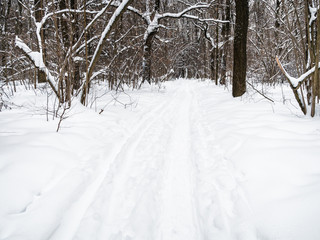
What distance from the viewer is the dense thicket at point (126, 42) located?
372cm

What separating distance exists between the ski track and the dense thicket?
7.00 feet

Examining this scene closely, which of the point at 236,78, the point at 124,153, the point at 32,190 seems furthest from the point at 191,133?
the point at 236,78

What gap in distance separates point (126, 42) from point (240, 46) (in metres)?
6.14

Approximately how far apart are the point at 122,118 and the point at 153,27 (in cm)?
766

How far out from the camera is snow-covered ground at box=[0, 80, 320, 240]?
1.50 meters

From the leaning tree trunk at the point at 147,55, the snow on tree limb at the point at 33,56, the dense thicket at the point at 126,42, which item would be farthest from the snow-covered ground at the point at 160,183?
the leaning tree trunk at the point at 147,55

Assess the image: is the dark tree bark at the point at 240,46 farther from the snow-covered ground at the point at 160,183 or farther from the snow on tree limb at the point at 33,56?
the snow on tree limb at the point at 33,56

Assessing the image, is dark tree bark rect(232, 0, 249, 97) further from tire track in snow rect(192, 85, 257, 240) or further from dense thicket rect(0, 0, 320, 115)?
tire track in snow rect(192, 85, 257, 240)

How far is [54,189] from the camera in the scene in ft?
6.29

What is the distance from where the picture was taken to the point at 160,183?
2.14 meters

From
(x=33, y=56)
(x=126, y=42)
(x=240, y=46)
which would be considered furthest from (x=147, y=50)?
(x=33, y=56)

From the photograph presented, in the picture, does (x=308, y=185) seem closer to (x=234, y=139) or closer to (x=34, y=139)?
(x=234, y=139)

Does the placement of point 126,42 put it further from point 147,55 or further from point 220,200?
point 220,200

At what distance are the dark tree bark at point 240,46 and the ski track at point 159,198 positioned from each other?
425cm
